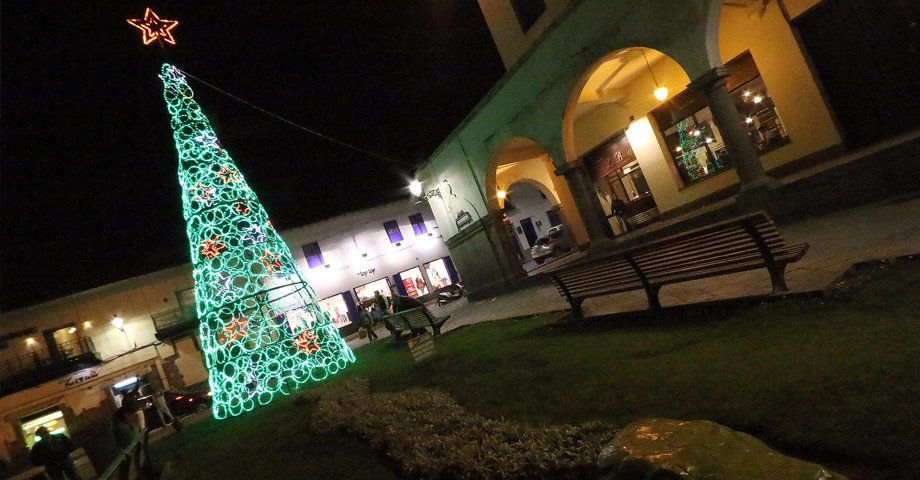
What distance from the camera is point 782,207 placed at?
8688 mm

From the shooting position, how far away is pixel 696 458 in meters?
2.08

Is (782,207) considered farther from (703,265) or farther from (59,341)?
(59,341)

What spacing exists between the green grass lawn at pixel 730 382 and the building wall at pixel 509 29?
8.77 m

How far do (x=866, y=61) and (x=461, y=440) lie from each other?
36.9 feet

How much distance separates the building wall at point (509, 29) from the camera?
12.5m

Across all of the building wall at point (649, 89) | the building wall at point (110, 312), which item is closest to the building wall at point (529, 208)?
the building wall at point (649, 89)

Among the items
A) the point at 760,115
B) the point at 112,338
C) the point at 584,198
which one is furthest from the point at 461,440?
the point at 112,338

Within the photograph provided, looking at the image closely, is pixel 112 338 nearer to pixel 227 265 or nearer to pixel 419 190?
pixel 419 190

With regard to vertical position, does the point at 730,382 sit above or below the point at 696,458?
below

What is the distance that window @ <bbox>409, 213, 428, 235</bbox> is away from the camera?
3231 cm

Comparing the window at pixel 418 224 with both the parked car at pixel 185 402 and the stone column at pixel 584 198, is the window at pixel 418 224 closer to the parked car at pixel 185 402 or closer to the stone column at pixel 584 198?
the parked car at pixel 185 402

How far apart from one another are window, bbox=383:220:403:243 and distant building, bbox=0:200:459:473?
1842mm

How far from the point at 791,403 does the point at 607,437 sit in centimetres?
116

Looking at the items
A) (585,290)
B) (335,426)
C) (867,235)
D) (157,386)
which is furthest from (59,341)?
(867,235)
